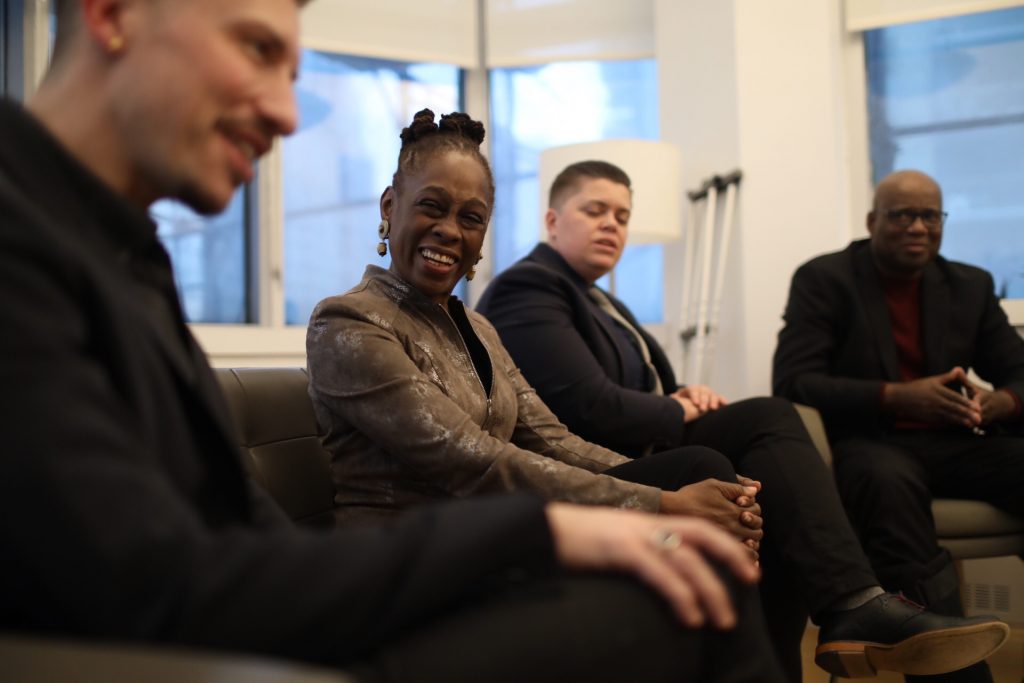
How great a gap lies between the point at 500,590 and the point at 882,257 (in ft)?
8.12

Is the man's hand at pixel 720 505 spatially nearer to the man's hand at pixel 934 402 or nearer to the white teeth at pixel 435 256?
the white teeth at pixel 435 256

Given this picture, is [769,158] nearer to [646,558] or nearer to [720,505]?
[720,505]

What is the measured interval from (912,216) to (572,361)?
1.26m

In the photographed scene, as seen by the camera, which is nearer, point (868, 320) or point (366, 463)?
point (366, 463)

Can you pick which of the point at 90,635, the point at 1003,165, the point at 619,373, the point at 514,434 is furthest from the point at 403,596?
the point at 1003,165

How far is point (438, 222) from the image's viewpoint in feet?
5.81

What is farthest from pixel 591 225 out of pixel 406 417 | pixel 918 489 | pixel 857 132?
pixel 857 132

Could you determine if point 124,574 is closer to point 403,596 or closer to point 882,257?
point 403,596

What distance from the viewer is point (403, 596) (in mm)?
642

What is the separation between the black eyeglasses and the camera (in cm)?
281

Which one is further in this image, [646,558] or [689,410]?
[689,410]

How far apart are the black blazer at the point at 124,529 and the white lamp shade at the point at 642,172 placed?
2.87 m

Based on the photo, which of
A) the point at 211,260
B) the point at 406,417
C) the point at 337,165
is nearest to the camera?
the point at 406,417

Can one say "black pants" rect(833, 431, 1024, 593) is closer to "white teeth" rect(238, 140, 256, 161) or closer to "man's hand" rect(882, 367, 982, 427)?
"man's hand" rect(882, 367, 982, 427)
